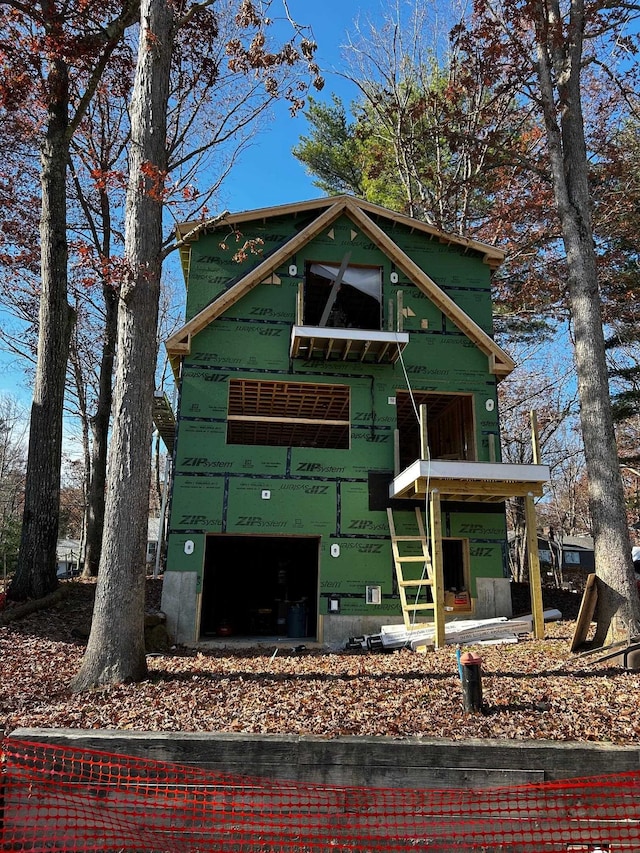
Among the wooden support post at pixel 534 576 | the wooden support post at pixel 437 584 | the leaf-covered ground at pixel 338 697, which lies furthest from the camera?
the wooden support post at pixel 534 576

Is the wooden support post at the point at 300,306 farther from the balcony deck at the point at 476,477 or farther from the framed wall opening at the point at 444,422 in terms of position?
the balcony deck at the point at 476,477

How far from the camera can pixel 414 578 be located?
11.4 meters

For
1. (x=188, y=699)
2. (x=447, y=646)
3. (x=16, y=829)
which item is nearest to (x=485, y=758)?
(x=188, y=699)

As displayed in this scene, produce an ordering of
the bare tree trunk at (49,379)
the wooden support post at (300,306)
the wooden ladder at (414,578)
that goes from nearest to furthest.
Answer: the bare tree trunk at (49,379) < the wooden ladder at (414,578) < the wooden support post at (300,306)

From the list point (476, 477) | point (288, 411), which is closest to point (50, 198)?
point (288, 411)

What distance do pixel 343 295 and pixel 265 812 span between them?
1182cm

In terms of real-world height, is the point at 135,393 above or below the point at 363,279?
below

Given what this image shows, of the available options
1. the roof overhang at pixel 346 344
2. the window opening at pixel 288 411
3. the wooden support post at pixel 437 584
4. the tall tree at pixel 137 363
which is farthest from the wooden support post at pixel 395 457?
the tall tree at pixel 137 363

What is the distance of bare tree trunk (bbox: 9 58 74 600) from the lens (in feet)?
34.1

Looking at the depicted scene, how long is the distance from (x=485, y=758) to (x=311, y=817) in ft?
4.52

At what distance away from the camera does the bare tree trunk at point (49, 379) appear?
10.4 m

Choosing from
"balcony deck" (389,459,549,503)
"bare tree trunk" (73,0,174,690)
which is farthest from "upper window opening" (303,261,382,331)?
"bare tree trunk" (73,0,174,690)

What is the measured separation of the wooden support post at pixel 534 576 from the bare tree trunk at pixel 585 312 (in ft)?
5.81

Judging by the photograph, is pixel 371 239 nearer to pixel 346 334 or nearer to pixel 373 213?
pixel 373 213
